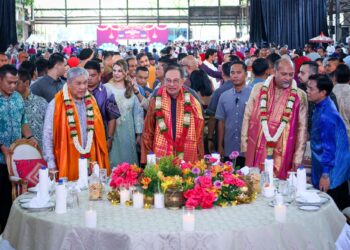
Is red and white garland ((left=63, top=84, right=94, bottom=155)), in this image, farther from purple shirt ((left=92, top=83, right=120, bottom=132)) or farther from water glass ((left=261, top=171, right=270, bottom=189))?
water glass ((left=261, top=171, right=270, bottom=189))

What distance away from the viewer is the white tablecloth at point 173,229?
151 inches

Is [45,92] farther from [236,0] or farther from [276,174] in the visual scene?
[236,0]

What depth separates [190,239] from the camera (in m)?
3.82

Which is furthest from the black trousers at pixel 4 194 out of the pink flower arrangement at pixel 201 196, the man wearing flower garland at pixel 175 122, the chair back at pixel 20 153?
the pink flower arrangement at pixel 201 196

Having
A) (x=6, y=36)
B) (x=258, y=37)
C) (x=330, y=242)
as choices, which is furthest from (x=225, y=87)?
(x=258, y=37)

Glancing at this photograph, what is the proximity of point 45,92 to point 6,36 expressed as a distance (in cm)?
866

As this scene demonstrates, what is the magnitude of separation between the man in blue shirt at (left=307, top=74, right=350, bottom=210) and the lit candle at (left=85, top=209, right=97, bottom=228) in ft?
6.68

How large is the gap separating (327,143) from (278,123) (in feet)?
1.90

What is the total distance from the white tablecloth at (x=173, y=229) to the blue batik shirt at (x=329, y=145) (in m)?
0.99

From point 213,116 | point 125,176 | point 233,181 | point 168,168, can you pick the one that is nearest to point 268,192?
point 233,181

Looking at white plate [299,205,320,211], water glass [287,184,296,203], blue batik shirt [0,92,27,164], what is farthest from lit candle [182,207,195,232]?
blue batik shirt [0,92,27,164]

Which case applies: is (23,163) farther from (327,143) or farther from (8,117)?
(327,143)

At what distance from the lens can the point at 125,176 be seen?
4.59m

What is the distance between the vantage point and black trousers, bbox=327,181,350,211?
5.66 metres
